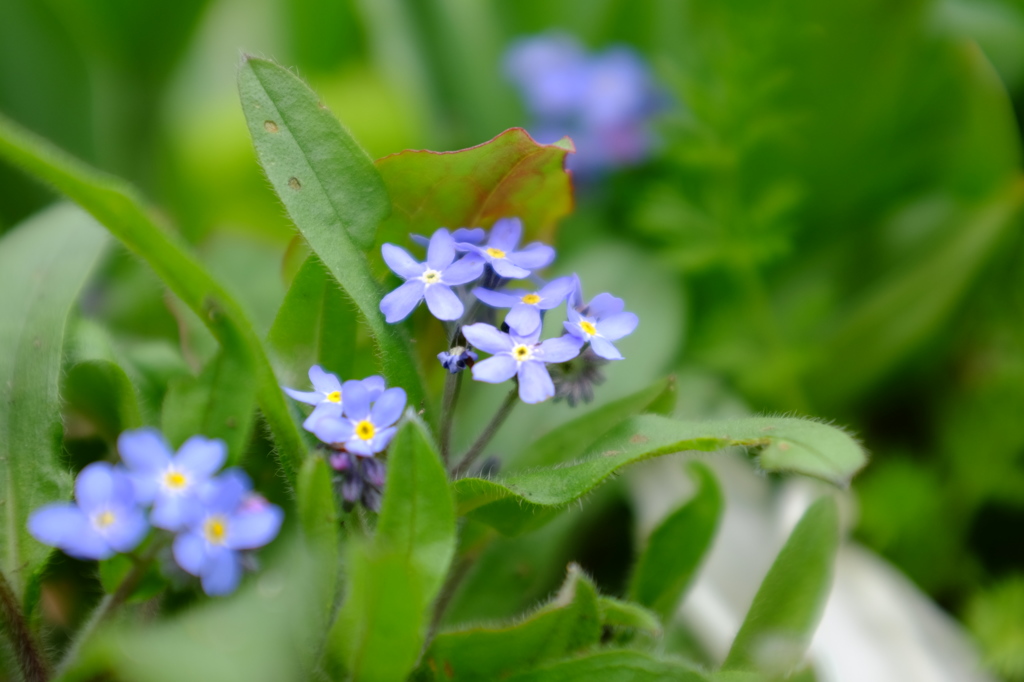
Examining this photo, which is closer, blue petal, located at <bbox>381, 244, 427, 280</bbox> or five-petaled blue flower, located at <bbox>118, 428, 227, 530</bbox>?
five-petaled blue flower, located at <bbox>118, 428, 227, 530</bbox>

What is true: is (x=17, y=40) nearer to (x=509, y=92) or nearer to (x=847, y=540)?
(x=509, y=92)

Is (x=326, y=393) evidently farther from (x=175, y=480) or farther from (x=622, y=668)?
(x=622, y=668)

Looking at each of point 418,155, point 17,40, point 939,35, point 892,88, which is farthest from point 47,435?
point 939,35

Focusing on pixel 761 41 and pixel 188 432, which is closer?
pixel 188 432

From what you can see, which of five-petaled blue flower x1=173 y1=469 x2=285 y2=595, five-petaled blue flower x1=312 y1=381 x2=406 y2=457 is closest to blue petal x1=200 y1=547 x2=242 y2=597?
five-petaled blue flower x1=173 y1=469 x2=285 y2=595

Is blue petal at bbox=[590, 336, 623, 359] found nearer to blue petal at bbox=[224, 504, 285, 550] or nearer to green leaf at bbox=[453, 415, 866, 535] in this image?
green leaf at bbox=[453, 415, 866, 535]

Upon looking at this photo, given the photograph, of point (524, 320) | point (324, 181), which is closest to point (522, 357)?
point (524, 320)

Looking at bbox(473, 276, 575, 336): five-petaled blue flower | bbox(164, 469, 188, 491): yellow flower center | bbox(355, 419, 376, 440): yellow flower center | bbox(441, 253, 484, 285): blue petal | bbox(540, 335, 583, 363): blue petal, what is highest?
bbox(441, 253, 484, 285): blue petal
